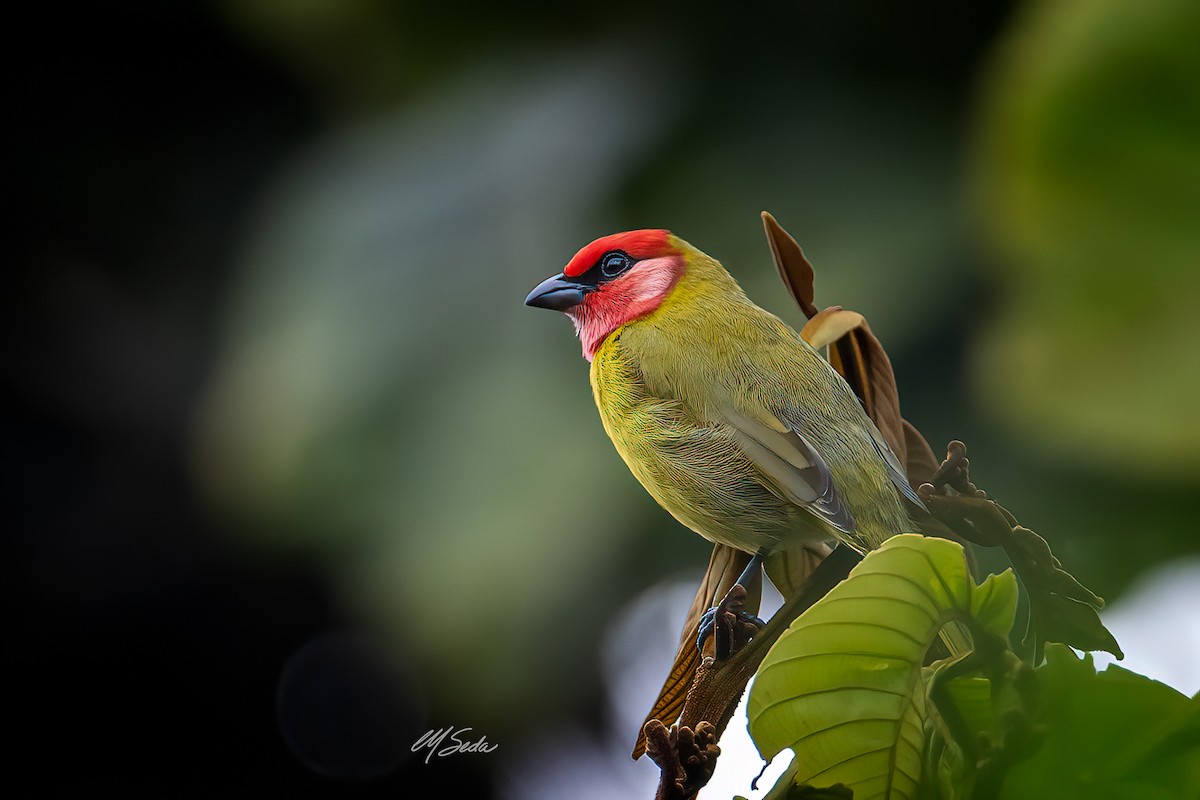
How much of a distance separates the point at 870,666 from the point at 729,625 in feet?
0.28

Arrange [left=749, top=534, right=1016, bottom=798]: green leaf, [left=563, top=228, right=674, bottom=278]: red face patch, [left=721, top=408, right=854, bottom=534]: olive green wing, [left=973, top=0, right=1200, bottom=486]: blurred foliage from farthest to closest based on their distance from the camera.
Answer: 1. [left=973, top=0, right=1200, bottom=486]: blurred foliage
2. [left=563, top=228, right=674, bottom=278]: red face patch
3. [left=721, top=408, right=854, bottom=534]: olive green wing
4. [left=749, top=534, right=1016, bottom=798]: green leaf

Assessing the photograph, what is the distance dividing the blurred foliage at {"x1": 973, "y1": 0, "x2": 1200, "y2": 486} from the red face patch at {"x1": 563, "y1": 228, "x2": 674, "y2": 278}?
7.65 feet

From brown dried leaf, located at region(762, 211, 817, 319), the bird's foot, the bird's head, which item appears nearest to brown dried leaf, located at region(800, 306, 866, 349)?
brown dried leaf, located at region(762, 211, 817, 319)

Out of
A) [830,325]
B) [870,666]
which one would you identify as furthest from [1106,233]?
[870,666]

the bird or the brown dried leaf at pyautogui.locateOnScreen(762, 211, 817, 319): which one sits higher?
the brown dried leaf at pyautogui.locateOnScreen(762, 211, 817, 319)

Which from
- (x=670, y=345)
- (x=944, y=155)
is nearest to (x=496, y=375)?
(x=944, y=155)

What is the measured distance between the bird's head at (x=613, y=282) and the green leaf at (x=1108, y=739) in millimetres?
456

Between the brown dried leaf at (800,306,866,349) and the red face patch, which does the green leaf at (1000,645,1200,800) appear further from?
the red face patch

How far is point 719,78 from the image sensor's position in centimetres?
585

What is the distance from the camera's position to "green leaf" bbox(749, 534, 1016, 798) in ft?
1.80

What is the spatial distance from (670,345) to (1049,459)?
4017mm

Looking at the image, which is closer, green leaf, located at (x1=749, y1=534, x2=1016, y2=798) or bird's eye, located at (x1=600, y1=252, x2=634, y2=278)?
green leaf, located at (x1=749, y1=534, x2=1016, y2=798)

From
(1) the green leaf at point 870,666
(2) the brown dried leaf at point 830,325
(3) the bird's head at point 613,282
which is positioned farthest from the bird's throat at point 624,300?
(1) the green leaf at point 870,666

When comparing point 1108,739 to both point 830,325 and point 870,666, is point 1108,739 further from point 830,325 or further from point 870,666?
point 830,325
